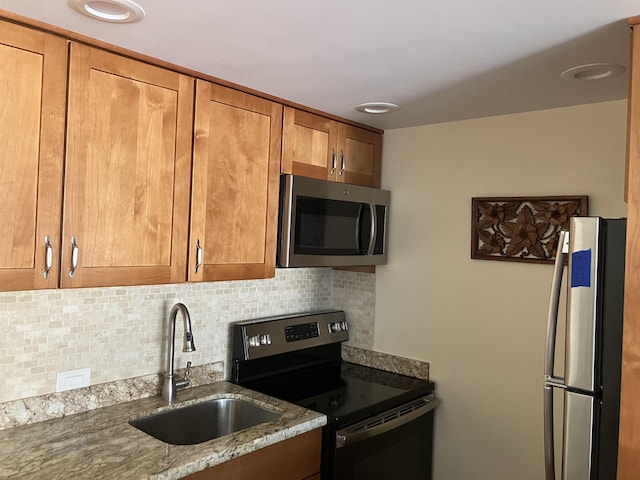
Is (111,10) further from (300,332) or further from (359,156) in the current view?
(300,332)

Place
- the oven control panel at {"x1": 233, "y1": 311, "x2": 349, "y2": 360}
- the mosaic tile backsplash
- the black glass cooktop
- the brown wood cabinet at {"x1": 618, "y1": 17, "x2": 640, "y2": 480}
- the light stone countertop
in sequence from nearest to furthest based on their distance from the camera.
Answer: the brown wood cabinet at {"x1": 618, "y1": 17, "x2": 640, "y2": 480}
the light stone countertop
the mosaic tile backsplash
the black glass cooktop
the oven control panel at {"x1": 233, "y1": 311, "x2": 349, "y2": 360}

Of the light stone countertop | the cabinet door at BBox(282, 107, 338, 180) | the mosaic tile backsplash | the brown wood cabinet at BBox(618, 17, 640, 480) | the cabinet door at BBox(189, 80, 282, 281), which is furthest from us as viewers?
the cabinet door at BBox(282, 107, 338, 180)

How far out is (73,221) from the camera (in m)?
1.70

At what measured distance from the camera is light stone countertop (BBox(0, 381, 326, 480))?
5.04 ft

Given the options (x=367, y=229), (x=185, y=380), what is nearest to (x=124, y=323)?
(x=185, y=380)

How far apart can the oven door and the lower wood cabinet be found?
0.10 metres

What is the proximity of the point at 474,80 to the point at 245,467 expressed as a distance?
1574 millimetres

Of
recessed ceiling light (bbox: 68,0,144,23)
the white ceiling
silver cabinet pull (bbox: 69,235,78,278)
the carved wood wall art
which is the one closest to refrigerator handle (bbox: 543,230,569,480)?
the white ceiling

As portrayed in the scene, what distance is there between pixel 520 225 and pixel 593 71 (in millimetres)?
753

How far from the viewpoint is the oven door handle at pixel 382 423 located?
2092 millimetres

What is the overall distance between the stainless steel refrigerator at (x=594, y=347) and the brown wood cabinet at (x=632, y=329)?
40 millimetres

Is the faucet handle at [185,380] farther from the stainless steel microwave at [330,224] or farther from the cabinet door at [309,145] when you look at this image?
the cabinet door at [309,145]

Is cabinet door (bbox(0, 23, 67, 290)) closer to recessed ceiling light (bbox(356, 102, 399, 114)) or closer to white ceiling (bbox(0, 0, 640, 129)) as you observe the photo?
white ceiling (bbox(0, 0, 640, 129))

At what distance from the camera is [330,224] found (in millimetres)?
2486
